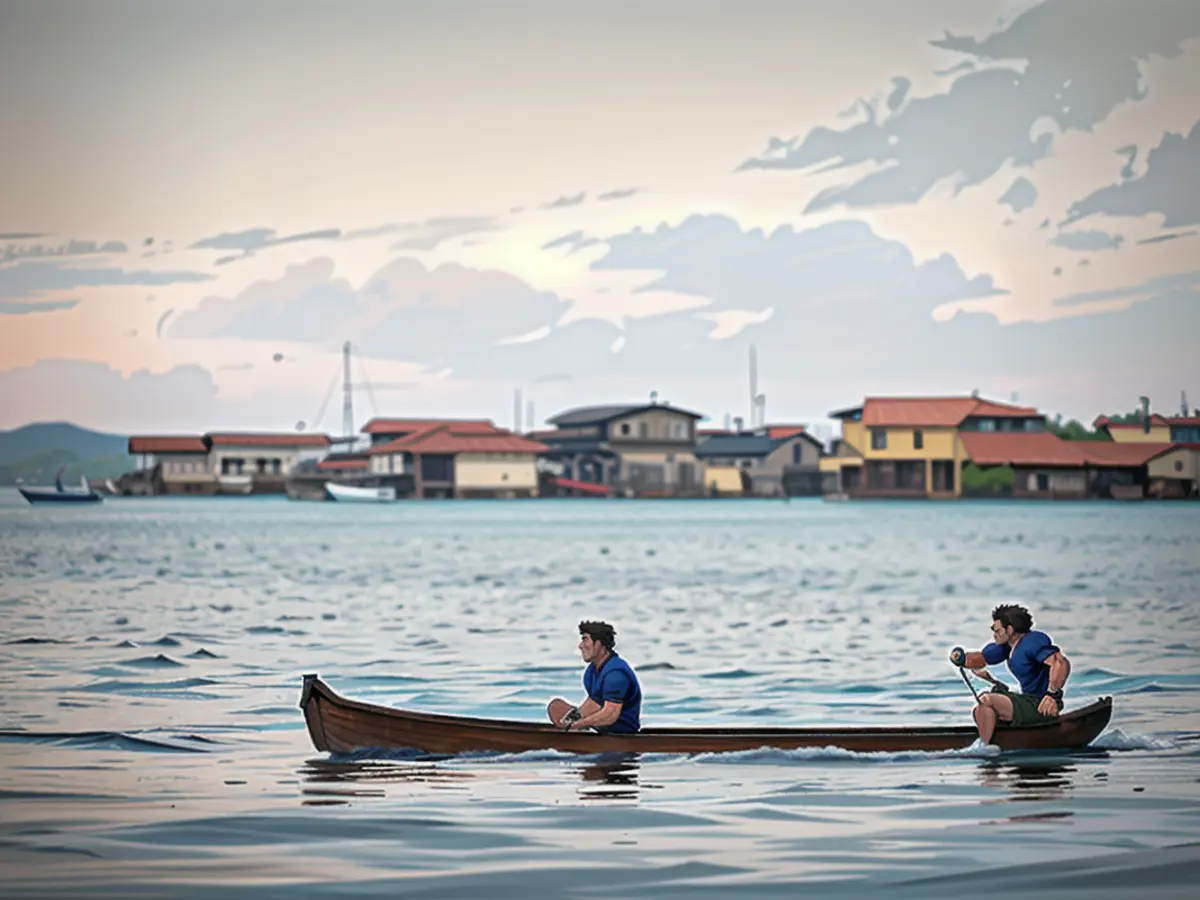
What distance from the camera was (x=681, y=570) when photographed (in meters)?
35.6

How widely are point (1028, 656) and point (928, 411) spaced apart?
61825 mm

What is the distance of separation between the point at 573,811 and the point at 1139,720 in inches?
225

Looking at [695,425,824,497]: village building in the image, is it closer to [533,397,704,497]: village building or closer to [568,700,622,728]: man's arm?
[533,397,704,497]: village building

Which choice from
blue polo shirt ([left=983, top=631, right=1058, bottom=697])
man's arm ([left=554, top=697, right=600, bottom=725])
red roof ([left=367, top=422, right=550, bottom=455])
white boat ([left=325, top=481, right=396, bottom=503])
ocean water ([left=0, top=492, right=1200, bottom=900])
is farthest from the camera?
white boat ([left=325, top=481, right=396, bottom=503])

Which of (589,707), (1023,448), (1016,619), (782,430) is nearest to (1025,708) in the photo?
(1016,619)

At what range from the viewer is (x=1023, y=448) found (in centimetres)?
7006

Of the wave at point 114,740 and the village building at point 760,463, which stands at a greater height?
the village building at point 760,463

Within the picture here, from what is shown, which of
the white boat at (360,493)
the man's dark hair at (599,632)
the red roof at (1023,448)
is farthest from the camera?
the white boat at (360,493)

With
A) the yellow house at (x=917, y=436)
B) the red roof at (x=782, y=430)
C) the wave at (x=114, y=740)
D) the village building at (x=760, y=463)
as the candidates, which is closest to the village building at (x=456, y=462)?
the village building at (x=760, y=463)

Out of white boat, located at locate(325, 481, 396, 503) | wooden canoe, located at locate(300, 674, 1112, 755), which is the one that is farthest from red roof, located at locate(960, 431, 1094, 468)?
wooden canoe, located at locate(300, 674, 1112, 755)

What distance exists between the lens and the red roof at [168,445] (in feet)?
309

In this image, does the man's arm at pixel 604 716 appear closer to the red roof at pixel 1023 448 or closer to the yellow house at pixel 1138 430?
the yellow house at pixel 1138 430

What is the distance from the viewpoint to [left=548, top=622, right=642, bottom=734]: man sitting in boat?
9992mm

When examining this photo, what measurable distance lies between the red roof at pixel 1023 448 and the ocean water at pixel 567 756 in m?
34.6
